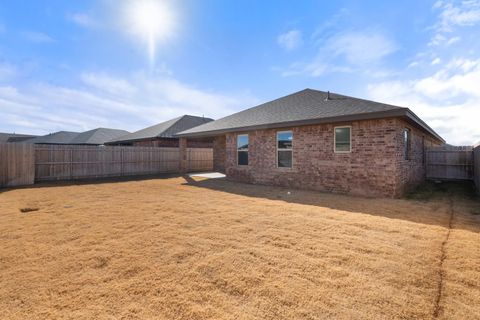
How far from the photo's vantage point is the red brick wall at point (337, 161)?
7.44 meters

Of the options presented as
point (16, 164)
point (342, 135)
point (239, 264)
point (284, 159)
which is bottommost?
point (239, 264)

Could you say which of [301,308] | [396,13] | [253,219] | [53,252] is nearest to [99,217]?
Result: [53,252]

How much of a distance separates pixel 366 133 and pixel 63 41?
12576 millimetres

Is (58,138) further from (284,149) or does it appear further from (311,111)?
(311,111)

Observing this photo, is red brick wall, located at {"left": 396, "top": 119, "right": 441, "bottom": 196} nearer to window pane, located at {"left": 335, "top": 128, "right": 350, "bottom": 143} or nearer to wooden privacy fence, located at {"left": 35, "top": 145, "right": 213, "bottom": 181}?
window pane, located at {"left": 335, "top": 128, "right": 350, "bottom": 143}

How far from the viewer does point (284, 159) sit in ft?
33.3

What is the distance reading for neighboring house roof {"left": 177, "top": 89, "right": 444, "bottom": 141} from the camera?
748 cm

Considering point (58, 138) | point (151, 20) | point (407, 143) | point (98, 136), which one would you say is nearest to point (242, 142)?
point (151, 20)

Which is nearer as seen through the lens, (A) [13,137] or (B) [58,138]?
(B) [58,138]

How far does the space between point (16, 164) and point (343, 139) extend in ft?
50.8

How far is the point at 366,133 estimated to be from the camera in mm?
7824

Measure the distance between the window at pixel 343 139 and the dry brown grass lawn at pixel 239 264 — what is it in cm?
303

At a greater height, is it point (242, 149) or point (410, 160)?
point (242, 149)

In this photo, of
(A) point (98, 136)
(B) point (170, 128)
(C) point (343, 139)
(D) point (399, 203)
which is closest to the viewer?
(D) point (399, 203)
